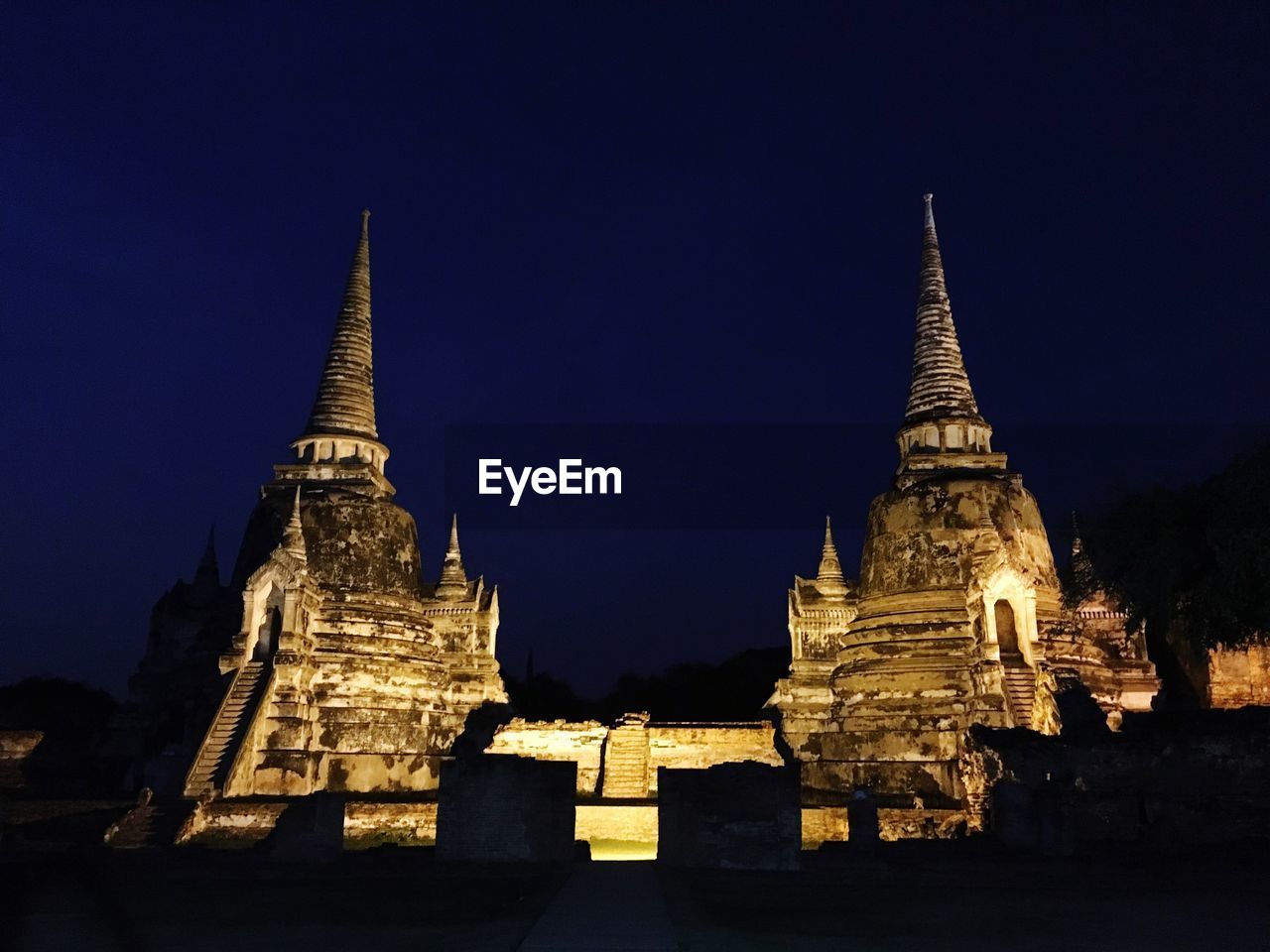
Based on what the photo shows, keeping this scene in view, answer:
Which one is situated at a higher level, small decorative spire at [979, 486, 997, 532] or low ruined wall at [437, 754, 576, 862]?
small decorative spire at [979, 486, 997, 532]

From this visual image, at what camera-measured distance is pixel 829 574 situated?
3459 centimetres

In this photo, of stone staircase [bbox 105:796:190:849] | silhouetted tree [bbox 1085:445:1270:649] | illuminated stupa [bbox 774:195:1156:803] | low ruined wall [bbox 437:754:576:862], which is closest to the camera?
low ruined wall [bbox 437:754:576:862]

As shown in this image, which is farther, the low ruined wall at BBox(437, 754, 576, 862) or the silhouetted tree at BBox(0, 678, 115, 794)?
the silhouetted tree at BBox(0, 678, 115, 794)

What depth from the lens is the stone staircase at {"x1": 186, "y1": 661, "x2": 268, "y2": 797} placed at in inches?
883

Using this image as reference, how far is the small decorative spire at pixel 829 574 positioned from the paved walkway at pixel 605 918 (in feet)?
72.8

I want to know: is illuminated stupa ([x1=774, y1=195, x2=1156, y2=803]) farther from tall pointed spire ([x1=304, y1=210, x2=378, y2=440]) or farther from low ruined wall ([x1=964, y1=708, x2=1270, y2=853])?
tall pointed spire ([x1=304, y1=210, x2=378, y2=440])

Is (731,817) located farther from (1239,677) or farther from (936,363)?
(936,363)

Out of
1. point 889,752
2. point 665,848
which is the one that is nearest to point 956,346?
point 889,752

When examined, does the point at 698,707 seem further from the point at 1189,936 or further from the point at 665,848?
the point at 1189,936

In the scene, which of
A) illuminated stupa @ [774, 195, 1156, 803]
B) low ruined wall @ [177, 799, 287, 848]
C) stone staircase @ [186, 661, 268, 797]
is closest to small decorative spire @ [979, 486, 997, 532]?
Result: illuminated stupa @ [774, 195, 1156, 803]

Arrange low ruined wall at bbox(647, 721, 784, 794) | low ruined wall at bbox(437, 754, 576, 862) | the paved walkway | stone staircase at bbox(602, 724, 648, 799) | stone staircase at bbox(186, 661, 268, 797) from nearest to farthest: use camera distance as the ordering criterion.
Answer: the paved walkway
low ruined wall at bbox(437, 754, 576, 862)
stone staircase at bbox(186, 661, 268, 797)
stone staircase at bbox(602, 724, 648, 799)
low ruined wall at bbox(647, 721, 784, 794)

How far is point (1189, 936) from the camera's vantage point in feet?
28.5

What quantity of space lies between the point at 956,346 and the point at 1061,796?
19989mm

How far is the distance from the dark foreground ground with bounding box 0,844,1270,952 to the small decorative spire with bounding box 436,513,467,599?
18466mm
